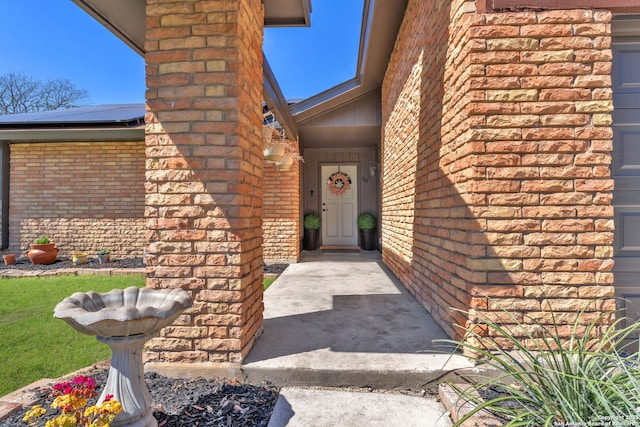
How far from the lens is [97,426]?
43.5 inches

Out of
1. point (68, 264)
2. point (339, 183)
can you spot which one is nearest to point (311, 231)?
point (339, 183)

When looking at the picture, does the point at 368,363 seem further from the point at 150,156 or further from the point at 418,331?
the point at 150,156

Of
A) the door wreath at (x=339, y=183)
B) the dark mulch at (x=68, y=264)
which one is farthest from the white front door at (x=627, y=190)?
the dark mulch at (x=68, y=264)

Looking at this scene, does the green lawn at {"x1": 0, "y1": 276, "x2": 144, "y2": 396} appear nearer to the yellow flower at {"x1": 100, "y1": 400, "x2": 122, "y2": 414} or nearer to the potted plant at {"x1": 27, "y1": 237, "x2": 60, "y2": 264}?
the yellow flower at {"x1": 100, "y1": 400, "x2": 122, "y2": 414}

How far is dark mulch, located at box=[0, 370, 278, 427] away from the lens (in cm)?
145

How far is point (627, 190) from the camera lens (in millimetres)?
1941

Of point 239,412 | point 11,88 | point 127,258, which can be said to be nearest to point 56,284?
point 127,258

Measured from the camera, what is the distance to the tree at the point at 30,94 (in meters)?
13.2

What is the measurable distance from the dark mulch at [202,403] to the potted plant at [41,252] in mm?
5051

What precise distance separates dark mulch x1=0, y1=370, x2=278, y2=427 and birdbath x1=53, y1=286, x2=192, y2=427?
0.17m

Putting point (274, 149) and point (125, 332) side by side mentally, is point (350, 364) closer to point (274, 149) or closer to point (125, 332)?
point (125, 332)

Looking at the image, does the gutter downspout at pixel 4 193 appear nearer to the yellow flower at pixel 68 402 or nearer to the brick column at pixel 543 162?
the yellow flower at pixel 68 402

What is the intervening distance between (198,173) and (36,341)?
2.12 meters

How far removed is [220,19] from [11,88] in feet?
58.0
